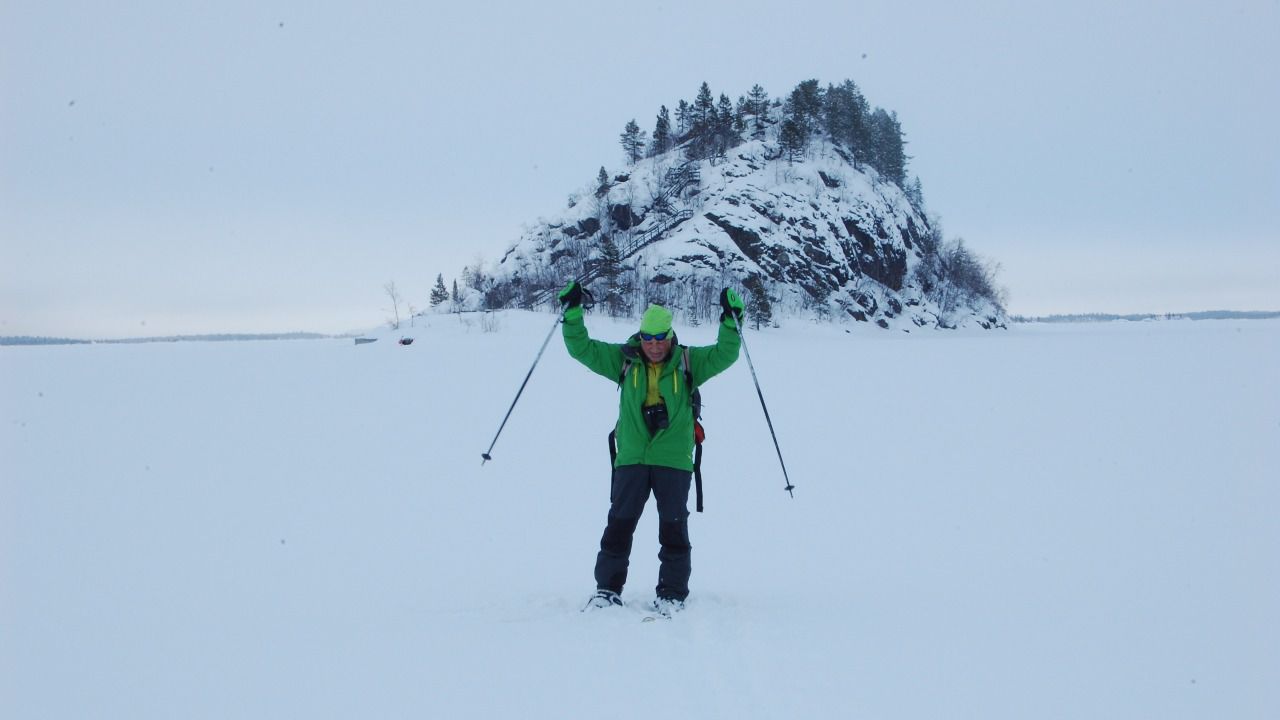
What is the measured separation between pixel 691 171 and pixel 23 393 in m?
55.2

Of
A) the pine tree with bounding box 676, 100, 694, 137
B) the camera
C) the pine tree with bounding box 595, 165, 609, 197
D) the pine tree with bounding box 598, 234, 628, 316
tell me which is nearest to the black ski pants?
the camera

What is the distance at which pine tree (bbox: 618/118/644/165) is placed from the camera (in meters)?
77.4

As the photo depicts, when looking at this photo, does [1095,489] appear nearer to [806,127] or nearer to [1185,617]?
[1185,617]

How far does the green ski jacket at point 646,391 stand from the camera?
451cm

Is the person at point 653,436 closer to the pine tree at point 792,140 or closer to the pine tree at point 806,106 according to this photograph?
the pine tree at point 792,140

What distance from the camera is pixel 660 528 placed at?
452 cm

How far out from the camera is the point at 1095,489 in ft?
27.2

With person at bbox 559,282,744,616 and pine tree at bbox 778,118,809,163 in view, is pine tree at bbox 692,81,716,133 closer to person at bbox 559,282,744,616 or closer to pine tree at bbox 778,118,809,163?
pine tree at bbox 778,118,809,163

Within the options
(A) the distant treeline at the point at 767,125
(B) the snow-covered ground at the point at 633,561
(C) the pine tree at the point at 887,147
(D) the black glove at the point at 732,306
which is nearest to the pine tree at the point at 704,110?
(A) the distant treeline at the point at 767,125

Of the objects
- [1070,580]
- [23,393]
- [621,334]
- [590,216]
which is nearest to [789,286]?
[590,216]

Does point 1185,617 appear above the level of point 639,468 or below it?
below

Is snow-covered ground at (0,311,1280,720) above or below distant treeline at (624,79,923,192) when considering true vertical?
below

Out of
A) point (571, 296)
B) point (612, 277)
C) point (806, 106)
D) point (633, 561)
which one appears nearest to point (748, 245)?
point (612, 277)

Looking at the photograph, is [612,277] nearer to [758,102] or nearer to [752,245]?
[752,245]
